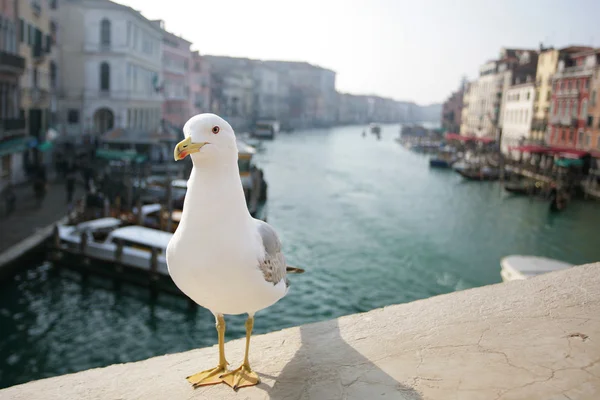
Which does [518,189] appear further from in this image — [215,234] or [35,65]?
[215,234]

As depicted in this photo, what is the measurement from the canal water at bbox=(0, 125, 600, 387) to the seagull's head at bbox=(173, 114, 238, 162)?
26.5 ft

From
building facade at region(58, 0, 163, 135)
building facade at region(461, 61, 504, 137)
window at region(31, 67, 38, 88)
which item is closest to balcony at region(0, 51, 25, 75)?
window at region(31, 67, 38, 88)

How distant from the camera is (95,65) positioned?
30578 mm

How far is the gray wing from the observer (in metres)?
3.15

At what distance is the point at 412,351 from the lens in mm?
3246

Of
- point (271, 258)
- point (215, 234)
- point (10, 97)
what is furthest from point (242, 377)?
point (10, 97)

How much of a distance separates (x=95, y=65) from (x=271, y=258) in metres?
30.4

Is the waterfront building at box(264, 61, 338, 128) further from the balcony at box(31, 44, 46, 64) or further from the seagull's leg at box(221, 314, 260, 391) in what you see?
the seagull's leg at box(221, 314, 260, 391)

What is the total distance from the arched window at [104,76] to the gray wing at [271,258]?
99.2 feet

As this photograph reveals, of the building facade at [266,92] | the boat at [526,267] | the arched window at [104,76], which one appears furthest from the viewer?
the building facade at [266,92]

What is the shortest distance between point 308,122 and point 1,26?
9602 centimetres

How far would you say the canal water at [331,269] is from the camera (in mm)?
10633

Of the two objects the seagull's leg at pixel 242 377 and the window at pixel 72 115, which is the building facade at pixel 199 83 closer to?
the window at pixel 72 115

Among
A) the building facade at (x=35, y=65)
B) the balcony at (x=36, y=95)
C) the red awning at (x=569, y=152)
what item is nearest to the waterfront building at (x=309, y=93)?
the red awning at (x=569, y=152)
